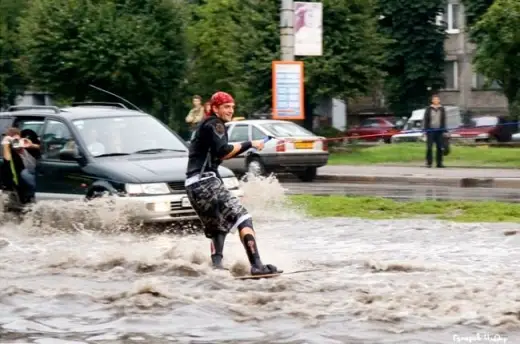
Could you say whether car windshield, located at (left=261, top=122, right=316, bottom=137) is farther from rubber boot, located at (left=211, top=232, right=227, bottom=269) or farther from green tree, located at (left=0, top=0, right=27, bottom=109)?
green tree, located at (left=0, top=0, right=27, bottom=109)

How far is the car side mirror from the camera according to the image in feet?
54.3

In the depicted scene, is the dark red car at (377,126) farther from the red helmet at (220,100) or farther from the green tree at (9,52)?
the red helmet at (220,100)

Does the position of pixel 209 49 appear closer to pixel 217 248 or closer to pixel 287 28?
pixel 287 28

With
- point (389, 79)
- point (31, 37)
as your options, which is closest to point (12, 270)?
point (31, 37)

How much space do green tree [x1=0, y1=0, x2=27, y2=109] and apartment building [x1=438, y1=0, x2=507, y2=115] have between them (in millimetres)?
23299

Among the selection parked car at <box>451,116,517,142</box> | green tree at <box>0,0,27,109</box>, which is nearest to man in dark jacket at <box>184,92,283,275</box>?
parked car at <box>451,116,517,142</box>

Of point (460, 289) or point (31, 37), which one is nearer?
point (460, 289)

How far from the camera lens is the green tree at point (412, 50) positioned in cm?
6538

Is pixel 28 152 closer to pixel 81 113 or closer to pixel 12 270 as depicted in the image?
pixel 81 113

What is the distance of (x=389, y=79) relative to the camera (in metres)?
66.5

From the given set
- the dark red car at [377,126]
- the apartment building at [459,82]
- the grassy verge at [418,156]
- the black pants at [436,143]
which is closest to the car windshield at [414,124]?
the dark red car at [377,126]

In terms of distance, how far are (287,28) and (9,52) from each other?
38.7 metres

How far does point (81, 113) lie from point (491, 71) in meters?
26.5

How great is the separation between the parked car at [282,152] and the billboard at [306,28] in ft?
11.6
